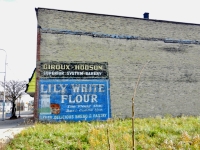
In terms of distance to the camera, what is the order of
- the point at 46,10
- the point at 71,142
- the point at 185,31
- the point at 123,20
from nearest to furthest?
the point at 71,142 → the point at 46,10 → the point at 123,20 → the point at 185,31

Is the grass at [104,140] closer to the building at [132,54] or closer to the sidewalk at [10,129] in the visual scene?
the sidewalk at [10,129]

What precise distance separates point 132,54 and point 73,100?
5.35 m

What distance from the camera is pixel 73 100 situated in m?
13.1

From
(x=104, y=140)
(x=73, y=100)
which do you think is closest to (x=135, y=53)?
(x=73, y=100)

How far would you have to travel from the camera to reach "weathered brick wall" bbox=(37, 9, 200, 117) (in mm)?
13617

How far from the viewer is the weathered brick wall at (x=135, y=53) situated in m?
13.6

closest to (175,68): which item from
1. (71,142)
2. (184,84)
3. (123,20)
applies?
(184,84)

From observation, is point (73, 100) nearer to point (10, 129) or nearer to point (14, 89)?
point (10, 129)

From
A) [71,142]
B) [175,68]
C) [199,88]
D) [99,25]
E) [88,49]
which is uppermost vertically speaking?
[99,25]

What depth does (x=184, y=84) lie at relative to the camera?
15.5m

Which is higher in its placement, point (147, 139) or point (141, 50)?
point (141, 50)

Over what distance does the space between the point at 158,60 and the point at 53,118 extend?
8.50 metres

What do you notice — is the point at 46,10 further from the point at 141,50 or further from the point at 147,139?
the point at 147,139

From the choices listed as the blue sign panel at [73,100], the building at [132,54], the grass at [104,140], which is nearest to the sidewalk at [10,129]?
the grass at [104,140]
